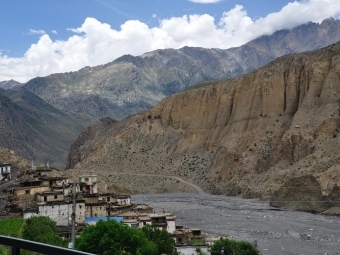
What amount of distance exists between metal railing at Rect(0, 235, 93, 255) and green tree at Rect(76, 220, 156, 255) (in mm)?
20912

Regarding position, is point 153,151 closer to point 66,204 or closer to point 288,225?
point 288,225

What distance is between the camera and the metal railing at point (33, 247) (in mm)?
3447

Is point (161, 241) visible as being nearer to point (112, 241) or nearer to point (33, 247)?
point (112, 241)

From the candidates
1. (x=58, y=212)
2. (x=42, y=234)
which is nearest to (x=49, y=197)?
(x=58, y=212)

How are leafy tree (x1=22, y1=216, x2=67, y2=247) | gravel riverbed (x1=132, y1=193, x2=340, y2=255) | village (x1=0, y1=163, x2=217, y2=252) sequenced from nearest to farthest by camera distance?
1. leafy tree (x1=22, y1=216, x2=67, y2=247)
2. village (x1=0, y1=163, x2=217, y2=252)
3. gravel riverbed (x1=132, y1=193, x2=340, y2=255)

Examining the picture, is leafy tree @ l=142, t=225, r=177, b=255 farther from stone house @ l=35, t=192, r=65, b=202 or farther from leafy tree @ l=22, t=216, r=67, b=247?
stone house @ l=35, t=192, r=65, b=202

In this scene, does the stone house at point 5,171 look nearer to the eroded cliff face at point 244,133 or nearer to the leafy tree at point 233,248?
the leafy tree at point 233,248

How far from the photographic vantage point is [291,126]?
3826 inches

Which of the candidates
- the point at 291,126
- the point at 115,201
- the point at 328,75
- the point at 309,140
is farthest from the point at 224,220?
the point at 328,75

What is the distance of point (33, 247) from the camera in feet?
12.3

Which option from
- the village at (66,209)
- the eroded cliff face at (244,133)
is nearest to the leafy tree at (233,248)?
the village at (66,209)

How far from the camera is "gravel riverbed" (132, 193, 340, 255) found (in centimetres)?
3844

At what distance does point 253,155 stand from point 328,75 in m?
23.2

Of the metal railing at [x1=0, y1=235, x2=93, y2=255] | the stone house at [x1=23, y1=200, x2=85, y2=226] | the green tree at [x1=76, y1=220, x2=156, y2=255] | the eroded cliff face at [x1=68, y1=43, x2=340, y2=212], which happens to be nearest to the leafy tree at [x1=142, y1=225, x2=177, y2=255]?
the green tree at [x1=76, y1=220, x2=156, y2=255]
